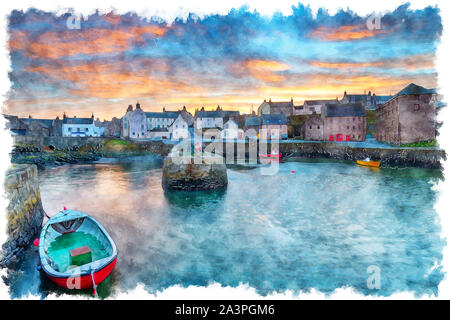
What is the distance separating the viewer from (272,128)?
34.6 m

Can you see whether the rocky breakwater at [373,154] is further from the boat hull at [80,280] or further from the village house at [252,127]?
the boat hull at [80,280]

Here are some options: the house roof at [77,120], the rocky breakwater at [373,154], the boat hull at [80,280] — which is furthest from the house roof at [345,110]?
the house roof at [77,120]

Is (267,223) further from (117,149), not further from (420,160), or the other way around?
(117,149)

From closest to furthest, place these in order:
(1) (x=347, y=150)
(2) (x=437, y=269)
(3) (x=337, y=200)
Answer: (2) (x=437, y=269), (3) (x=337, y=200), (1) (x=347, y=150)

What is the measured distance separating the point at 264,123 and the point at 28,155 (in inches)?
1088

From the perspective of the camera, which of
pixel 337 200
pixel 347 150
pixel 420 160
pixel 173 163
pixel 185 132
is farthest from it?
pixel 185 132

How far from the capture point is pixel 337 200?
10.6 metres

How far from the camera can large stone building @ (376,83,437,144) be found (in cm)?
1739

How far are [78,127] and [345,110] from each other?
124 ft

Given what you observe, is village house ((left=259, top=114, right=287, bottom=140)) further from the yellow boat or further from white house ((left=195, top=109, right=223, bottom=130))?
the yellow boat

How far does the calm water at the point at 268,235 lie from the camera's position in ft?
16.2

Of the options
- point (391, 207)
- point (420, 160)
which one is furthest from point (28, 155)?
point (420, 160)

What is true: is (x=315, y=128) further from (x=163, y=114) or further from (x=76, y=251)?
(x=76, y=251)

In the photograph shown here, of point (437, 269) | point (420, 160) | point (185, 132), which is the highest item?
point (185, 132)
